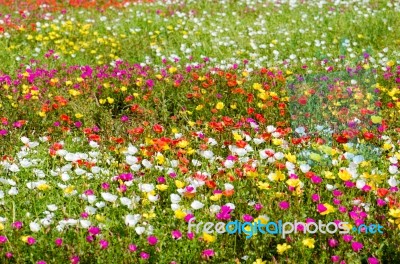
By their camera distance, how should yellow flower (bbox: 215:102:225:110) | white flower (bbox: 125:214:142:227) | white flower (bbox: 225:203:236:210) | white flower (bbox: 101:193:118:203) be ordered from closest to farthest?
1. white flower (bbox: 125:214:142:227)
2. white flower (bbox: 225:203:236:210)
3. white flower (bbox: 101:193:118:203)
4. yellow flower (bbox: 215:102:225:110)

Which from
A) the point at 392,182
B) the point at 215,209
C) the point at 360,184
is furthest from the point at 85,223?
the point at 392,182

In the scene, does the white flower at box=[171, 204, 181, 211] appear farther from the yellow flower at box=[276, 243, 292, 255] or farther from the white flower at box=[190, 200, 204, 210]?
the yellow flower at box=[276, 243, 292, 255]

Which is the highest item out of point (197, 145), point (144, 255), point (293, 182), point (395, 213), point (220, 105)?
point (220, 105)

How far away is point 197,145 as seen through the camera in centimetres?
518

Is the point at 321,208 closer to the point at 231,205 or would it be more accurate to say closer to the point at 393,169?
the point at 231,205

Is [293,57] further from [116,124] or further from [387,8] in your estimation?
[387,8]

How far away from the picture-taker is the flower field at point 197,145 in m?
3.59

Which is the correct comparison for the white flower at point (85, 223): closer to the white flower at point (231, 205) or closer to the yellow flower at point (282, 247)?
the white flower at point (231, 205)

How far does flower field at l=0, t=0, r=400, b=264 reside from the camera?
3588 mm

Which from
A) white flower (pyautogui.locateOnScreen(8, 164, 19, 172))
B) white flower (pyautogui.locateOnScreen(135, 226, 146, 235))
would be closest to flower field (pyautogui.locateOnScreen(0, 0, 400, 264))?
white flower (pyautogui.locateOnScreen(135, 226, 146, 235))

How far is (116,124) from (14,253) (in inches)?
102

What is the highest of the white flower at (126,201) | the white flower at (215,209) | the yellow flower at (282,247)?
the white flower at (126,201)

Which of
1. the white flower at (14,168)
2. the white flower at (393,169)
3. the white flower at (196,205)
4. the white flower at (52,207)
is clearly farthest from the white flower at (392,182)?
the white flower at (14,168)

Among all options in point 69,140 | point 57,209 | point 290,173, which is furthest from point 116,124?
point 290,173
